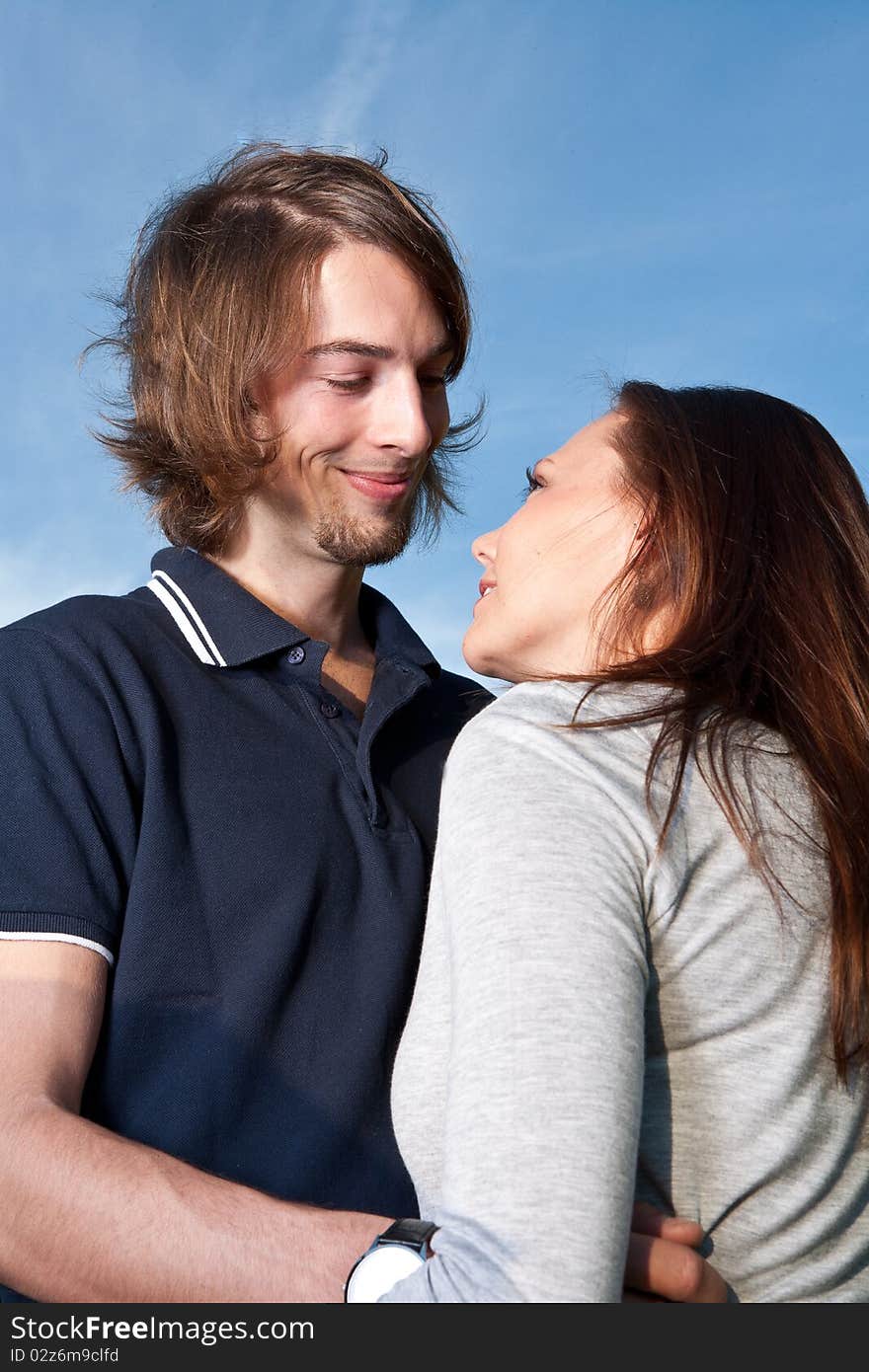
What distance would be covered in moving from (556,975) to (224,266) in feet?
9.33

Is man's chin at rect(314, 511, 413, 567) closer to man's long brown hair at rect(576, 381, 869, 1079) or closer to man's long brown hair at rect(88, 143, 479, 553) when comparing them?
man's long brown hair at rect(88, 143, 479, 553)

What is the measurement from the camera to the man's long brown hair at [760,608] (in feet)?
4.91

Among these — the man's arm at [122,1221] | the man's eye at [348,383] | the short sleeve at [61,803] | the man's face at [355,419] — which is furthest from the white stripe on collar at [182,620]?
the man's arm at [122,1221]

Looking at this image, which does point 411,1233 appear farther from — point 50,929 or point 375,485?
point 375,485

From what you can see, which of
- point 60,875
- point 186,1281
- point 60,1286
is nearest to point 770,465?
point 60,875

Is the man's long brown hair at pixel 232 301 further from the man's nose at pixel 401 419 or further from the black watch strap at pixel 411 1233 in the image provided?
the black watch strap at pixel 411 1233

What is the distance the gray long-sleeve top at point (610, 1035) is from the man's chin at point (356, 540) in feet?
5.06

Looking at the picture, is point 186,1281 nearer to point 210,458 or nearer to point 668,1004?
point 668,1004

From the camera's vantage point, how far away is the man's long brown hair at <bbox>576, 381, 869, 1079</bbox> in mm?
1498

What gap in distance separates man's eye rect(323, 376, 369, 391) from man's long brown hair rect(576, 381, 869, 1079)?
49.8 inches

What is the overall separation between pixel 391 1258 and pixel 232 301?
2.66m

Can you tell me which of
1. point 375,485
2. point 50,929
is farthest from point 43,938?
point 375,485

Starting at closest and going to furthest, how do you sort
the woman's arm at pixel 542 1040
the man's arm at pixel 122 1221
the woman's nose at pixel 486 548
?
1. the woman's arm at pixel 542 1040
2. the man's arm at pixel 122 1221
3. the woman's nose at pixel 486 548

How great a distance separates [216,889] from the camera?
2203mm
